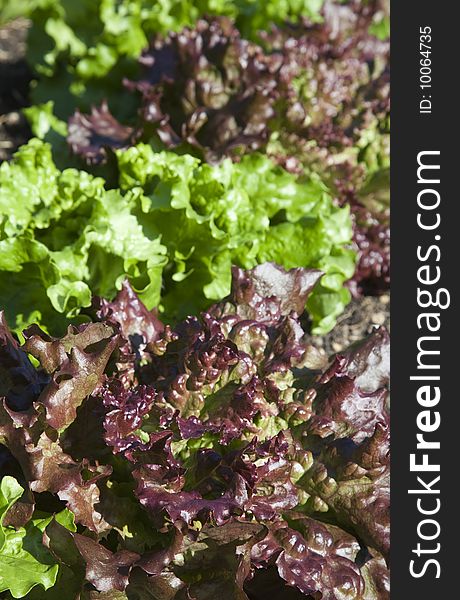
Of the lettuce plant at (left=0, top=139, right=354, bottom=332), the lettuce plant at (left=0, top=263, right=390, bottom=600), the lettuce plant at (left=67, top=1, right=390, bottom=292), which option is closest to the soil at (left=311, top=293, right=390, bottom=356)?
the lettuce plant at (left=67, top=1, right=390, bottom=292)

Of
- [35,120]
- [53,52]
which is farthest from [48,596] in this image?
[53,52]

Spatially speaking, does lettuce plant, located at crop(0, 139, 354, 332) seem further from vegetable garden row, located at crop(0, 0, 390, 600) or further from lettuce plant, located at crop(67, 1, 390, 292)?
lettuce plant, located at crop(67, 1, 390, 292)

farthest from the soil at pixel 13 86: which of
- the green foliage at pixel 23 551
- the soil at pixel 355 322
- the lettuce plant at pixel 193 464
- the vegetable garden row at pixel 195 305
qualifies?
the green foliage at pixel 23 551

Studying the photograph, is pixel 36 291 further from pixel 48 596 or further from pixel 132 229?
pixel 48 596

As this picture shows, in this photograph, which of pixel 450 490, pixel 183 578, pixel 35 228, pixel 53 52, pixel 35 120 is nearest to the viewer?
pixel 183 578

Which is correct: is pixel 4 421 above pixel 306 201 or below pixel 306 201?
below

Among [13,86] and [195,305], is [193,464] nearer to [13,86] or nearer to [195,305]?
[195,305]

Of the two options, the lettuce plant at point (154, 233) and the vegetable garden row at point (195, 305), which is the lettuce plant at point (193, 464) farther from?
the lettuce plant at point (154, 233)

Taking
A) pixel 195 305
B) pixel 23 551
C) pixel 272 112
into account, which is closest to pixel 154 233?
pixel 195 305
